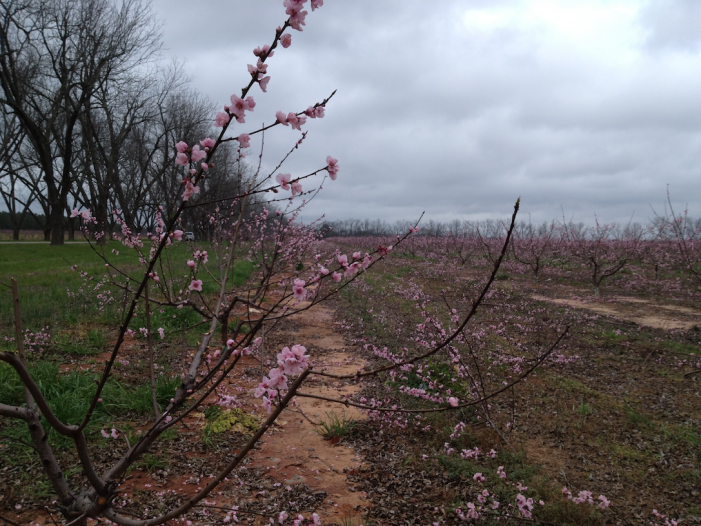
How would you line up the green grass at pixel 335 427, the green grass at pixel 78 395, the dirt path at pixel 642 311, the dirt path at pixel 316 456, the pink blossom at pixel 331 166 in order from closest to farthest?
1. the pink blossom at pixel 331 166
2. the dirt path at pixel 316 456
3. the green grass at pixel 78 395
4. the green grass at pixel 335 427
5. the dirt path at pixel 642 311

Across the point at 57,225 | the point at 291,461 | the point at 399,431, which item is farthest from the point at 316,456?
the point at 57,225

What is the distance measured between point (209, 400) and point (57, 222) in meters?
21.4

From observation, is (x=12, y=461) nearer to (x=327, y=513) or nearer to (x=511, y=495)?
(x=327, y=513)

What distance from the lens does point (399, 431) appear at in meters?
4.34

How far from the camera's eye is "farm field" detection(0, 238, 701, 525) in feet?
10.0

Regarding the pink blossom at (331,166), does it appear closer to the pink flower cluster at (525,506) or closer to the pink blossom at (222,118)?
the pink blossom at (222,118)

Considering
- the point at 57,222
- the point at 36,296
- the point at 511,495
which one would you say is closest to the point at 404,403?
the point at 511,495

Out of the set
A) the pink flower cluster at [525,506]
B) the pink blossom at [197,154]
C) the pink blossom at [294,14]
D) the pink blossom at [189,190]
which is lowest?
the pink flower cluster at [525,506]

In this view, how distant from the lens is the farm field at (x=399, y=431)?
3.05 metres

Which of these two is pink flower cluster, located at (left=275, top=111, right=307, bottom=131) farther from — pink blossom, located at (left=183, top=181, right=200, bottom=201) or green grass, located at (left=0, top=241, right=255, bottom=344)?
green grass, located at (left=0, top=241, right=255, bottom=344)

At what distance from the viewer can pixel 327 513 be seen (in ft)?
9.81

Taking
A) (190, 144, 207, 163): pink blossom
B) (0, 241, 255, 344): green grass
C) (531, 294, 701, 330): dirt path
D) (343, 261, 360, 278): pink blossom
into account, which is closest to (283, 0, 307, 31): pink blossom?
(190, 144, 207, 163): pink blossom

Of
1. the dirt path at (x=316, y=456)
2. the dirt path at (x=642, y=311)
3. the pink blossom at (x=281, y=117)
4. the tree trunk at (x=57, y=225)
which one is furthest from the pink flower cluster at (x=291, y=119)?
the tree trunk at (x=57, y=225)

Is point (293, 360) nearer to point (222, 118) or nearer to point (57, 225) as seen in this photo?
point (222, 118)
